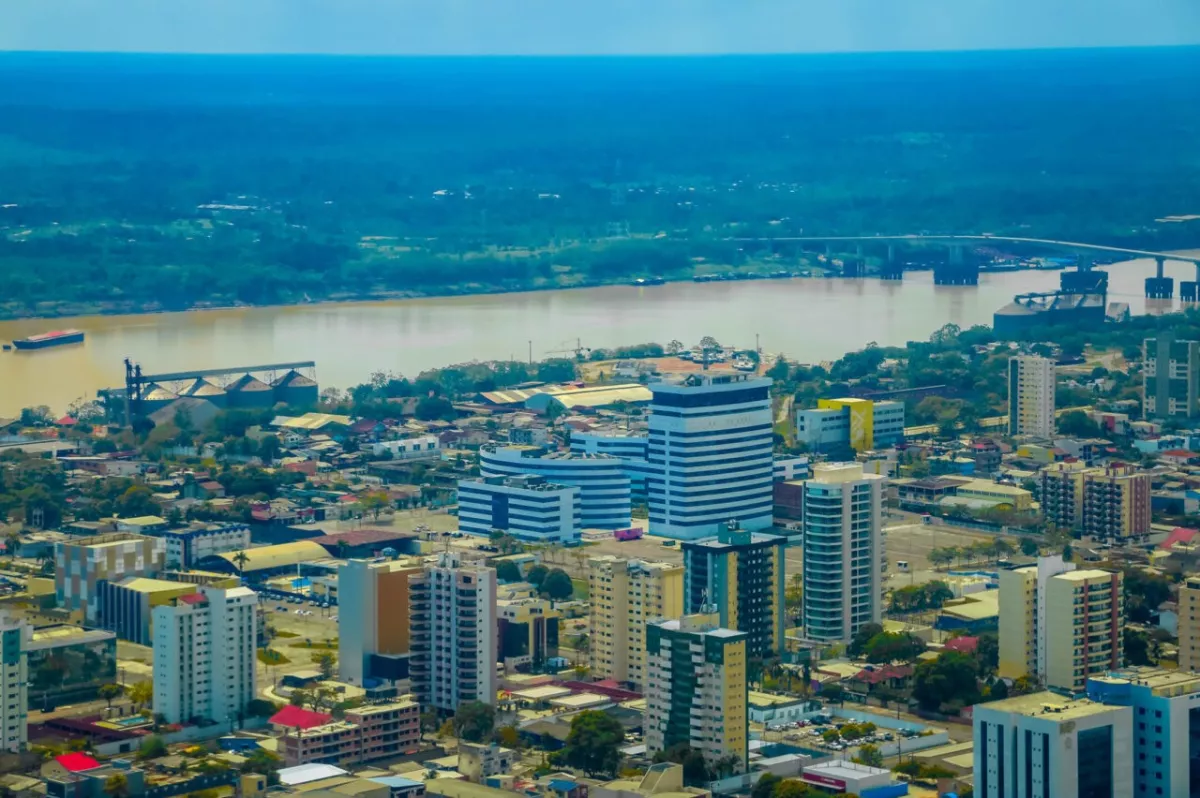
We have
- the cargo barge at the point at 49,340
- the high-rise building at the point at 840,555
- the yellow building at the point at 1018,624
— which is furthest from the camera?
the cargo barge at the point at 49,340

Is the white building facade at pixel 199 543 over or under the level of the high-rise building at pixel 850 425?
under

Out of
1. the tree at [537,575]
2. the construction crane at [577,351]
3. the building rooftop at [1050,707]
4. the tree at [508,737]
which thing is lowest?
the tree at [508,737]

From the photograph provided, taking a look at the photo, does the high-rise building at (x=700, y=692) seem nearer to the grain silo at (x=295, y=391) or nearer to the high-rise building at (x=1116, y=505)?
the high-rise building at (x=1116, y=505)

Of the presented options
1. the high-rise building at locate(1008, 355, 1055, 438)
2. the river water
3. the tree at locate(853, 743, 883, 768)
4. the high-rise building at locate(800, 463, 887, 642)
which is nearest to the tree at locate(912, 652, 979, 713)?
the tree at locate(853, 743, 883, 768)

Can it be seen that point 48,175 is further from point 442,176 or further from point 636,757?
point 636,757

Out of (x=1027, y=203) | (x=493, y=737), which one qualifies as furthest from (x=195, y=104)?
(x=493, y=737)

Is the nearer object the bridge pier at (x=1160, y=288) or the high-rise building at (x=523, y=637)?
the high-rise building at (x=523, y=637)

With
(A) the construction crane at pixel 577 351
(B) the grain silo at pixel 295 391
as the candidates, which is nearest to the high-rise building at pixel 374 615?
(B) the grain silo at pixel 295 391
